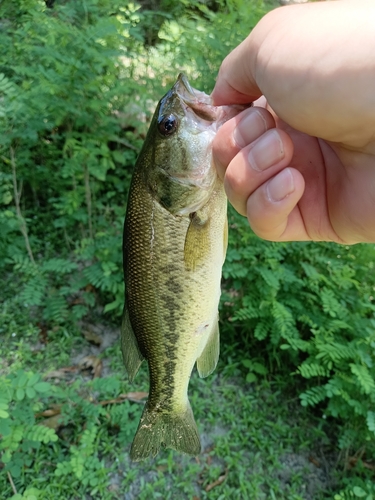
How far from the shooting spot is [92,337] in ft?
12.3

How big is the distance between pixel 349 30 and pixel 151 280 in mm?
1116

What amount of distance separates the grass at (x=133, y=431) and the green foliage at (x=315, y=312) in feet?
1.16

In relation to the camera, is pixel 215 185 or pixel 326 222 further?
pixel 326 222

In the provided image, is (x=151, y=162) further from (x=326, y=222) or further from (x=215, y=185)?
(x=326, y=222)

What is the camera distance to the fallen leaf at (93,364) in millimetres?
3485

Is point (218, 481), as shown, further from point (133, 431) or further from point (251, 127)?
point (251, 127)

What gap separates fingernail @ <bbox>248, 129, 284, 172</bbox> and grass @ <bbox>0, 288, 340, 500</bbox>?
86.4 inches

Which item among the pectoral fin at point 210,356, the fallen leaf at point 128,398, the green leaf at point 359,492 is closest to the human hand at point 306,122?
the pectoral fin at point 210,356

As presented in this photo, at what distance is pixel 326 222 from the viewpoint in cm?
172

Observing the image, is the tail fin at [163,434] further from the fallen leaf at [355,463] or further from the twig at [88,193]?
the twig at [88,193]

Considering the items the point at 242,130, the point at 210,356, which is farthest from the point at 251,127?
the point at 210,356

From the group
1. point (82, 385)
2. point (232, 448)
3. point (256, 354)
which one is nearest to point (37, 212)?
point (82, 385)

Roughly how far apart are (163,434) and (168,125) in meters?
1.49

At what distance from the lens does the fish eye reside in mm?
1472
